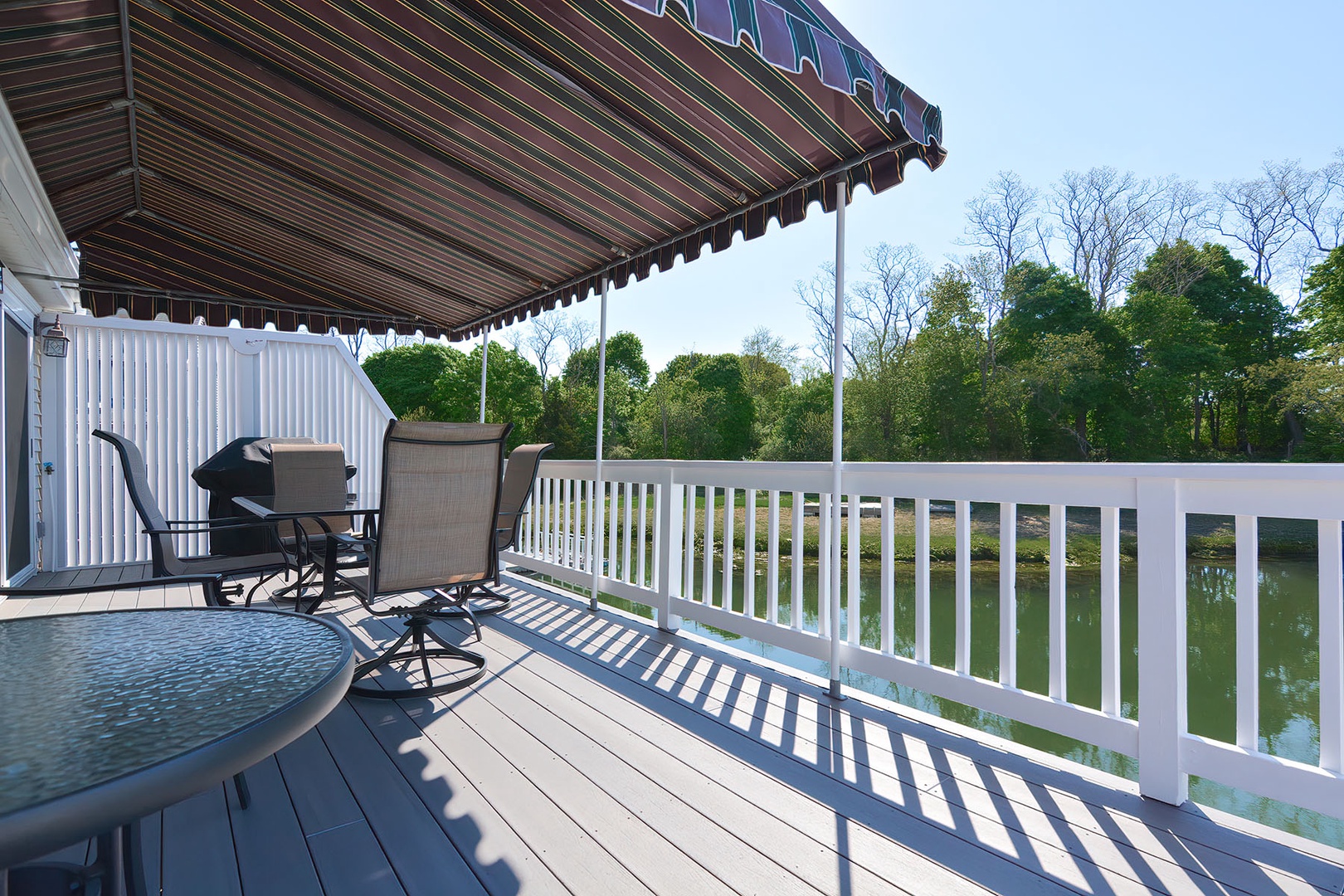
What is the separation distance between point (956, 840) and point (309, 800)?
1.85 meters

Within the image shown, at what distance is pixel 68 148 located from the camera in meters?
3.50

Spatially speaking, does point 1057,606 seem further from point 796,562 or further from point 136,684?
point 136,684

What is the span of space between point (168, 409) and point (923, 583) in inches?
270

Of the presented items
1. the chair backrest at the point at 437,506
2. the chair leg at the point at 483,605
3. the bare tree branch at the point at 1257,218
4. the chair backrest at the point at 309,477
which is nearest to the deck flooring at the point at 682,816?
the chair backrest at the point at 437,506

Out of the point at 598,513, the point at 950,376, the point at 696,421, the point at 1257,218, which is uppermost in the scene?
→ the point at 1257,218

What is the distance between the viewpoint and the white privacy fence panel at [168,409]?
18.9 feet

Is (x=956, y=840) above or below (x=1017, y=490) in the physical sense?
below

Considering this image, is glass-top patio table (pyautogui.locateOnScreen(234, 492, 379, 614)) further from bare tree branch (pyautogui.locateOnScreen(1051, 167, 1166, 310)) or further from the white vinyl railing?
bare tree branch (pyautogui.locateOnScreen(1051, 167, 1166, 310))

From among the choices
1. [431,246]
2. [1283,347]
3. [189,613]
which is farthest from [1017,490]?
[1283,347]

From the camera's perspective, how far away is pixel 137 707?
0.87 metres

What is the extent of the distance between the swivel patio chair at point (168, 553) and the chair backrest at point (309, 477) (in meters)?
0.84

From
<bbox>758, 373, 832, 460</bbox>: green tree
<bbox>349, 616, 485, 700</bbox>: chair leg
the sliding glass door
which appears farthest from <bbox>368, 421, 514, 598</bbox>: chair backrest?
<bbox>758, 373, 832, 460</bbox>: green tree

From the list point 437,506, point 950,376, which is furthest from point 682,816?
point 950,376

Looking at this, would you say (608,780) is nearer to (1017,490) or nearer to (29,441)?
(1017,490)
